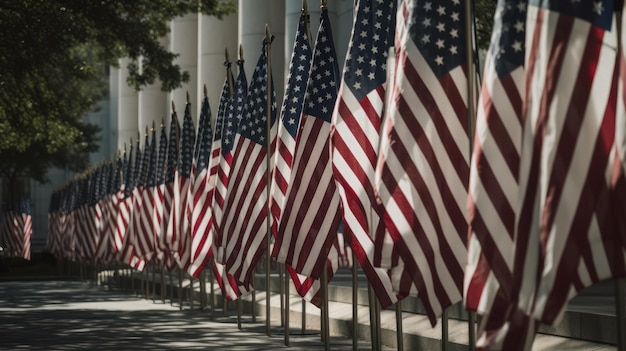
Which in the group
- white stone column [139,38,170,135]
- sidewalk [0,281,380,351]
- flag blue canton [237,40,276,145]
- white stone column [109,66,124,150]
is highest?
white stone column [109,66,124,150]

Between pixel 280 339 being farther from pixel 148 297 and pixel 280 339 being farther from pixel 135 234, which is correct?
pixel 148 297

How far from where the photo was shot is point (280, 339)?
19625 millimetres

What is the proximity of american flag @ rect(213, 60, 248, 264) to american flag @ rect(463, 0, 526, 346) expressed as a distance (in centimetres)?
1153

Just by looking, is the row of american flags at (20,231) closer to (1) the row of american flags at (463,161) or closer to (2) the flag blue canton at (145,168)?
(2) the flag blue canton at (145,168)

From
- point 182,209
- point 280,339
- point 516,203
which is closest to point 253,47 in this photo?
point 182,209

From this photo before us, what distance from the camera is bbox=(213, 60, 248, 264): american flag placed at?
2145 centimetres

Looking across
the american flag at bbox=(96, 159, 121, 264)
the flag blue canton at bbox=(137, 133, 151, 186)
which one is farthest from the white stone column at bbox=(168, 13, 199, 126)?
the flag blue canton at bbox=(137, 133, 151, 186)

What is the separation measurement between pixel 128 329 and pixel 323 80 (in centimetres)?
768

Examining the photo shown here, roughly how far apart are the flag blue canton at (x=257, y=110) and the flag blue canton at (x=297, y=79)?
215 centimetres

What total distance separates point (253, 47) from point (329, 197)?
23172 millimetres

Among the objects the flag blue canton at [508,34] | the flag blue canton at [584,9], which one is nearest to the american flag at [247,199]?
the flag blue canton at [508,34]

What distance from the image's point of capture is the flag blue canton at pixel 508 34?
9.74 m

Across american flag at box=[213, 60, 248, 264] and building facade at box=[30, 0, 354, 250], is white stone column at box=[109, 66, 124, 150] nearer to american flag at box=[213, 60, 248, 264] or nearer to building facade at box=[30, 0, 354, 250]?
building facade at box=[30, 0, 354, 250]

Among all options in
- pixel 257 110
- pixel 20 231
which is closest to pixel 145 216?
pixel 257 110
